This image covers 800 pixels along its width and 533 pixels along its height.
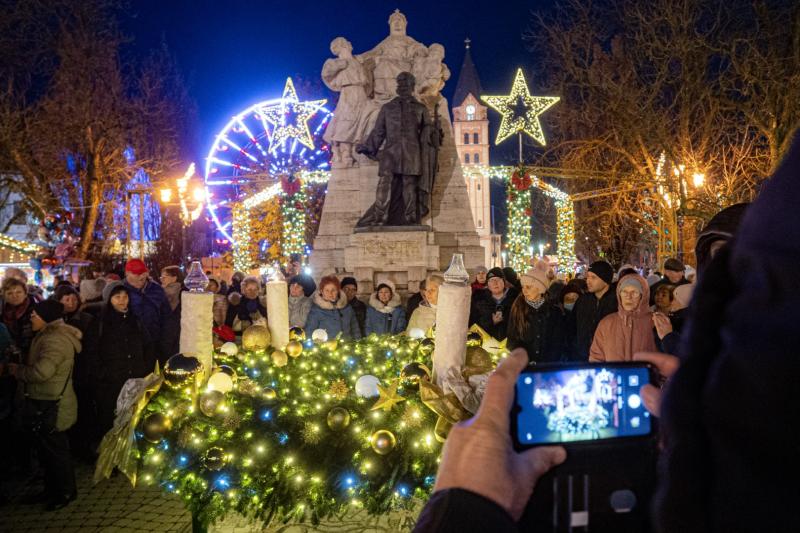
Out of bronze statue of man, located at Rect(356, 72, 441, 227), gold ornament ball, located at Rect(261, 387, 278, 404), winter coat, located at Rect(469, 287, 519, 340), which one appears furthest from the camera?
bronze statue of man, located at Rect(356, 72, 441, 227)

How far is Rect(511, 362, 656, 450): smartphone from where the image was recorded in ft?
3.21

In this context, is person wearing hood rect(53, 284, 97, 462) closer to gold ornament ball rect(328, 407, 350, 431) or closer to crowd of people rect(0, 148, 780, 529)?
crowd of people rect(0, 148, 780, 529)

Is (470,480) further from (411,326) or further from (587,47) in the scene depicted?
(587,47)

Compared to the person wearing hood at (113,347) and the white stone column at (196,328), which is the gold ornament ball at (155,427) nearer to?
the white stone column at (196,328)

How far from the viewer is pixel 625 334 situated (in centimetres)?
430

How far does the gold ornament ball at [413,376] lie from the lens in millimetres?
3393

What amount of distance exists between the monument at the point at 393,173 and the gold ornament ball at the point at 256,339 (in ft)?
18.1

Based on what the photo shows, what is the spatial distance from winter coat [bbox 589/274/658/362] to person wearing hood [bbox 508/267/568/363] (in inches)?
44.6

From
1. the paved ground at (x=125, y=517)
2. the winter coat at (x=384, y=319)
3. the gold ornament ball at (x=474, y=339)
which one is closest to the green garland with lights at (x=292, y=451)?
the gold ornament ball at (x=474, y=339)

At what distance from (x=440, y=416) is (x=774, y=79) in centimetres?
1234

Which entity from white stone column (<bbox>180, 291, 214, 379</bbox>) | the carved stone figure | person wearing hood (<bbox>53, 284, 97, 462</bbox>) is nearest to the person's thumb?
white stone column (<bbox>180, 291, 214, 379</bbox>)

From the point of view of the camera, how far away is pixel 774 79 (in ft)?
38.6

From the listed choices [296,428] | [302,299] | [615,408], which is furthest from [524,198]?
[615,408]

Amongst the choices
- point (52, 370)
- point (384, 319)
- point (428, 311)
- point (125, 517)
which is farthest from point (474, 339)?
point (52, 370)
